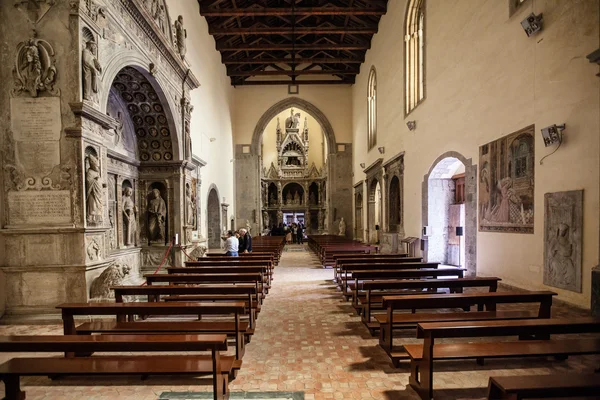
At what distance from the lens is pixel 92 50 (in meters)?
5.48

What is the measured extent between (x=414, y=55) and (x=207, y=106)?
849cm

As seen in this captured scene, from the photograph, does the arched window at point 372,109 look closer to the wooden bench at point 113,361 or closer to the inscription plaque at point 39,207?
the inscription plaque at point 39,207

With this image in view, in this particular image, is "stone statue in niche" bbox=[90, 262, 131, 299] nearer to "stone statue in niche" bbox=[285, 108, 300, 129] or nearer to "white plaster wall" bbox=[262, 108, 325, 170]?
"white plaster wall" bbox=[262, 108, 325, 170]

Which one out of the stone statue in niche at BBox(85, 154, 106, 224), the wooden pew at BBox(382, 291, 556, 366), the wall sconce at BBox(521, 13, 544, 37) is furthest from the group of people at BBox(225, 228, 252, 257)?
the wall sconce at BBox(521, 13, 544, 37)

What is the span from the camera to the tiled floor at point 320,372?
3.00 meters

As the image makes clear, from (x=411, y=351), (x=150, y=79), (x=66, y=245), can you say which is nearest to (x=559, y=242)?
(x=411, y=351)

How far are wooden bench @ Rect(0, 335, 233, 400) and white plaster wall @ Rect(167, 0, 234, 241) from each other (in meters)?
9.92

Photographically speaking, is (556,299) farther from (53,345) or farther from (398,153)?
(398,153)

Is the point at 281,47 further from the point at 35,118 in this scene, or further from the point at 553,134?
the point at 553,134

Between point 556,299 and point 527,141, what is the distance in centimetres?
260

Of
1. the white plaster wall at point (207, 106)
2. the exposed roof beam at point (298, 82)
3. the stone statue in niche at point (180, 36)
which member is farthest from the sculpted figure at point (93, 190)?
the exposed roof beam at point (298, 82)

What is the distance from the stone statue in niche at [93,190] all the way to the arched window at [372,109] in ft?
43.9

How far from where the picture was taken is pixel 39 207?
201 inches

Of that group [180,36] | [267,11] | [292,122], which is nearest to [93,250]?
[180,36]
